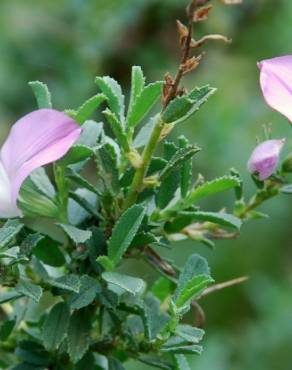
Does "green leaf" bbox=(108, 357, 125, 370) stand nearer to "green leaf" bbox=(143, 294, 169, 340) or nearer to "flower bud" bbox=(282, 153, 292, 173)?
"green leaf" bbox=(143, 294, 169, 340)

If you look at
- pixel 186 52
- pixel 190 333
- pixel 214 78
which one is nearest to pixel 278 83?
pixel 186 52

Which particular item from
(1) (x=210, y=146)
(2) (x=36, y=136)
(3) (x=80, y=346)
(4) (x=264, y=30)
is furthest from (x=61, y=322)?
(4) (x=264, y=30)

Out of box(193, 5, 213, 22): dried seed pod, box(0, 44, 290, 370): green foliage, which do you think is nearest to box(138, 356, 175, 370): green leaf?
box(0, 44, 290, 370): green foliage

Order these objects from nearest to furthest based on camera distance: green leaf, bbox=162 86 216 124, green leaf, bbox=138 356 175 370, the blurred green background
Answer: green leaf, bbox=162 86 216 124 < green leaf, bbox=138 356 175 370 < the blurred green background

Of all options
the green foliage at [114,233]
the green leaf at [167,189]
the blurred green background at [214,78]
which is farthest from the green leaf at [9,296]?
the blurred green background at [214,78]

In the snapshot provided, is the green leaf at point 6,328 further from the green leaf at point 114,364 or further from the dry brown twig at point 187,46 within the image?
the dry brown twig at point 187,46

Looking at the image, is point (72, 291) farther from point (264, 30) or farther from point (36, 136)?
point (264, 30)
